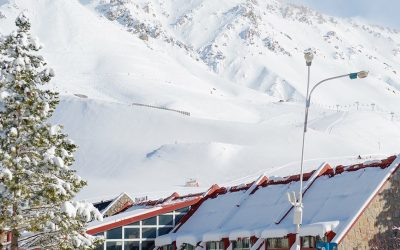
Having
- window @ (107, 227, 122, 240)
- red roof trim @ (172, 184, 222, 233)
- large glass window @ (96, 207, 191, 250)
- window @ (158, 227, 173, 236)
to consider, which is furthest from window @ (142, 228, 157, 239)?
window @ (107, 227, 122, 240)

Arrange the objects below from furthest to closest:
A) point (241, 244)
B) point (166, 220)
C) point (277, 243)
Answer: point (166, 220)
point (241, 244)
point (277, 243)

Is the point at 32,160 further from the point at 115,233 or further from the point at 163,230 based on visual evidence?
the point at 163,230

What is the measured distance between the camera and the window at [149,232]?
50719 millimetres

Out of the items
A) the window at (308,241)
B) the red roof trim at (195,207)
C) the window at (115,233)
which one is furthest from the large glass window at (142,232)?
the window at (308,241)

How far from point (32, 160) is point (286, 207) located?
18902mm

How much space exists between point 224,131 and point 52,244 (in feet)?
544

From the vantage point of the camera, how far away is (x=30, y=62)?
2580 cm

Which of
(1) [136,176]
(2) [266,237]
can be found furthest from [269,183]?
(1) [136,176]

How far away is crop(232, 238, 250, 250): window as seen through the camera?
42.1m

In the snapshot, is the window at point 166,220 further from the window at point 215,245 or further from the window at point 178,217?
the window at point 215,245

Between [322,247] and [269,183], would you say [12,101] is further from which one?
[269,183]

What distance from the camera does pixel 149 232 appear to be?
51.0 m

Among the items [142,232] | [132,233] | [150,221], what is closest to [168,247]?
[142,232]

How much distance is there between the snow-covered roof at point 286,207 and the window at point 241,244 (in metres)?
0.56
